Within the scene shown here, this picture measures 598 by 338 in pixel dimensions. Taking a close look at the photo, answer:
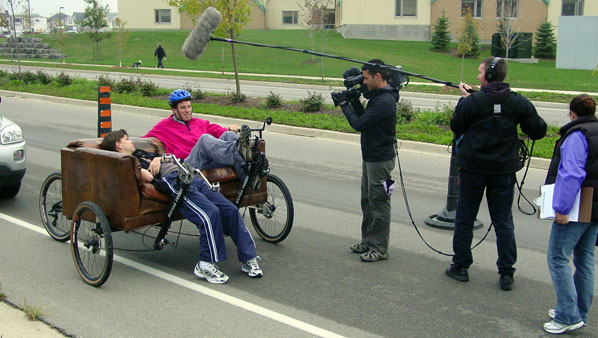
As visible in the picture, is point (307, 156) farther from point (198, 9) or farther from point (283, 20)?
point (283, 20)

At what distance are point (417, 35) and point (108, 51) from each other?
25950mm

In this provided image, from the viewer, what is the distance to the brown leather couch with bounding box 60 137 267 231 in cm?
575

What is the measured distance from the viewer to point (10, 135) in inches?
336

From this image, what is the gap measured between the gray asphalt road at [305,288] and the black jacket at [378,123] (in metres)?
1.12

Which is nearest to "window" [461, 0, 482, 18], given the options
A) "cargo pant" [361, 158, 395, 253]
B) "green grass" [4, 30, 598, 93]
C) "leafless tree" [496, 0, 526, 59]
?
"green grass" [4, 30, 598, 93]

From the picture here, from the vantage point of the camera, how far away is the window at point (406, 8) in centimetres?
5372

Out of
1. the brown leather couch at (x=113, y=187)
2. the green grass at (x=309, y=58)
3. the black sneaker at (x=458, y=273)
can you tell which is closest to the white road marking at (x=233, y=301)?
the brown leather couch at (x=113, y=187)

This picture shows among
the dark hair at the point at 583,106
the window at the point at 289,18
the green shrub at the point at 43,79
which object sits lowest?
the green shrub at the point at 43,79

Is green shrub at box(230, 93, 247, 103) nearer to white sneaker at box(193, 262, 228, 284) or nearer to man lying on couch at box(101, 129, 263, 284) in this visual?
man lying on couch at box(101, 129, 263, 284)

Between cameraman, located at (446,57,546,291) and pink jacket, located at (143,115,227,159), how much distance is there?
275 centimetres

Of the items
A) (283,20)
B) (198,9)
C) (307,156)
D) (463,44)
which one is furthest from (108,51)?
(307,156)

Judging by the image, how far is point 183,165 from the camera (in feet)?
19.1

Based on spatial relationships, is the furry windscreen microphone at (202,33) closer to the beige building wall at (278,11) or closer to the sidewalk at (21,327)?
the sidewalk at (21,327)

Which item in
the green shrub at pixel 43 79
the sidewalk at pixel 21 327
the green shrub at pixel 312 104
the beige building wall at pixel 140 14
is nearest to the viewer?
the sidewalk at pixel 21 327
